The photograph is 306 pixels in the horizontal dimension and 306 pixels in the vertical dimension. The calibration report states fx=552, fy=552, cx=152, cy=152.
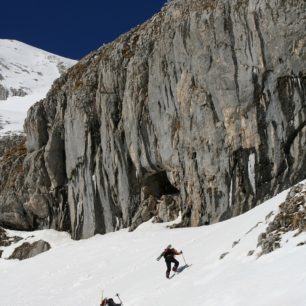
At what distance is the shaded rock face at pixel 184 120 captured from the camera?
3259 centimetres

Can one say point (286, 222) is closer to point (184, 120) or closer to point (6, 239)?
point (184, 120)

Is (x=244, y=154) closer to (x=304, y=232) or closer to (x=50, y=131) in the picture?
(x=304, y=232)

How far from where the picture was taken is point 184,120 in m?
38.2

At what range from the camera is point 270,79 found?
3291 centimetres

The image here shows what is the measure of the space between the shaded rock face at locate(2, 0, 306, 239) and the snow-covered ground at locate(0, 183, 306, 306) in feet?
9.89

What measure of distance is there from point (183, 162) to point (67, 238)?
16.6 metres

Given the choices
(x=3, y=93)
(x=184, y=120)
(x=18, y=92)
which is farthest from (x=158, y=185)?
(x=18, y=92)

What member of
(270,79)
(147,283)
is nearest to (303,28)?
(270,79)

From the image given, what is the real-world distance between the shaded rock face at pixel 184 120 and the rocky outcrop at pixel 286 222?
478 inches

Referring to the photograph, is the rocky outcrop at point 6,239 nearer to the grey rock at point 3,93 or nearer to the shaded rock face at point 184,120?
the shaded rock face at point 184,120

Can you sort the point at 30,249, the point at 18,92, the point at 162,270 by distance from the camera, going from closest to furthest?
the point at 162,270, the point at 30,249, the point at 18,92

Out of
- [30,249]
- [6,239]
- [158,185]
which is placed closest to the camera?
[158,185]

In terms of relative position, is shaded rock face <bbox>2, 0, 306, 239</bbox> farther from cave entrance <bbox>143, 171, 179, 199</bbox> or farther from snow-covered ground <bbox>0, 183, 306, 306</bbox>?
snow-covered ground <bbox>0, 183, 306, 306</bbox>

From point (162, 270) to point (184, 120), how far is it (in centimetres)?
1573
